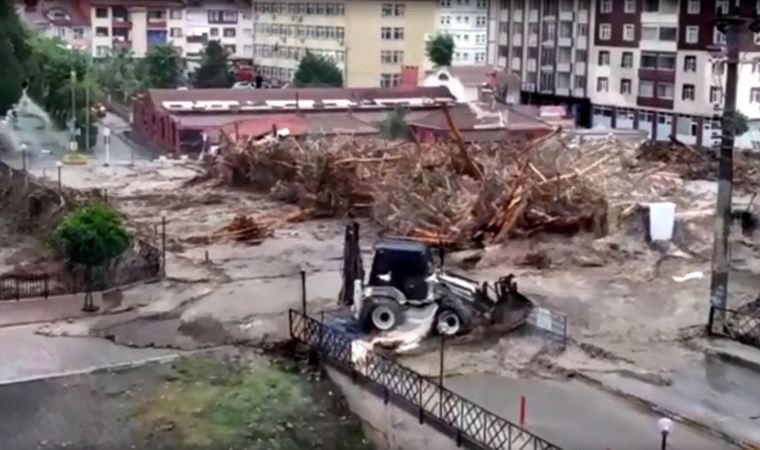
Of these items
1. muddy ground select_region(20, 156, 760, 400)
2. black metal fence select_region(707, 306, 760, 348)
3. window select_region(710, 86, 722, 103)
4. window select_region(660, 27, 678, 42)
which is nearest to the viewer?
muddy ground select_region(20, 156, 760, 400)

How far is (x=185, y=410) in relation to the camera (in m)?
13.4

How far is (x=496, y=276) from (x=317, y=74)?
37.6 meters

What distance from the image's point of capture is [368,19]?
58719mm

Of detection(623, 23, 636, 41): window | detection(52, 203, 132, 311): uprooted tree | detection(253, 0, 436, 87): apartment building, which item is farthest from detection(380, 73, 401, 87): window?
detection(52, 203, 132, 311): uprooted tree

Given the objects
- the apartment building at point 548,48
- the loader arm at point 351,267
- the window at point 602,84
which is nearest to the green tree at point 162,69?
the apartment building at point 548,48

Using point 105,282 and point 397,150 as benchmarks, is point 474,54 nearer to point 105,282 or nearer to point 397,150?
point 397,150

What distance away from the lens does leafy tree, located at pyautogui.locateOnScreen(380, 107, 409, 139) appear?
4084 centimetres

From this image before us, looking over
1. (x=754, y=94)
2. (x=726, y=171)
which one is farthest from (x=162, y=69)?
(x=726, y=171)

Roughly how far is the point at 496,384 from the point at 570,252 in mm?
7807

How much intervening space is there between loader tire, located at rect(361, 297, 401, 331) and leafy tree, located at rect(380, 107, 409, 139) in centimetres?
2400

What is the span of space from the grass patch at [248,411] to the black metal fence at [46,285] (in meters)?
4.45

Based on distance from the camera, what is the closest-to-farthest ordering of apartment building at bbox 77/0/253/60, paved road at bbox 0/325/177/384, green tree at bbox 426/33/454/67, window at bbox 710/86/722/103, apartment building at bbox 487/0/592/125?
paved road at bbox 0/325/177/384, window at bbox 710/86/722/103, apartment building at bbox 487/0/592/125, green tree at bbox 426/33/454/67, apartment building at bbox 77/0/253/60

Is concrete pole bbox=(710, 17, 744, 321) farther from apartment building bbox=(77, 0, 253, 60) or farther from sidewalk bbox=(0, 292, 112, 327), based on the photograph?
apartment building bbox=(77, 0, 253, 60)

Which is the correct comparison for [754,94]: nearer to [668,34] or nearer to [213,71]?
[668,34]
